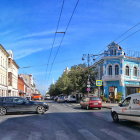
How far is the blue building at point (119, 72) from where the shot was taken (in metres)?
40.3

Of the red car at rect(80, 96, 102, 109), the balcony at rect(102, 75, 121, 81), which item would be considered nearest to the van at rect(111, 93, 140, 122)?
the red car at rect(80, 96, 102, 109)

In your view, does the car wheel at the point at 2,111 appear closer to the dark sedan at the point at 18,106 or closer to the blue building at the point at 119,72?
the dark sedan at the point at 18,106

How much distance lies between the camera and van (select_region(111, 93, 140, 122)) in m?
10.9

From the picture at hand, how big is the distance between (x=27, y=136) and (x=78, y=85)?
32490 millimetres

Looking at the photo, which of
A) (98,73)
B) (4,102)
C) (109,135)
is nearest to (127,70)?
(98,73)

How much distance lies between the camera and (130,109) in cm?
1148

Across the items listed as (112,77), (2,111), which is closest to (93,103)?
(2,111)

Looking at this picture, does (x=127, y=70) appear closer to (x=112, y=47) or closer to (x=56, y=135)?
(x=112, y=47)

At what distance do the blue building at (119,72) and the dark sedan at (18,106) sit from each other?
23.2m

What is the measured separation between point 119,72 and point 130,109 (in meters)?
29.5

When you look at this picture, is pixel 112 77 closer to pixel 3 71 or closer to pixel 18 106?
pixel 3 71

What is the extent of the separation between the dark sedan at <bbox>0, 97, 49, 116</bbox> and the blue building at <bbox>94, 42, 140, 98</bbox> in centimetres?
2325

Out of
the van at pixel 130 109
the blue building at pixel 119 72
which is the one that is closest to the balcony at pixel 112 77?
the blue building at pixel 119 72

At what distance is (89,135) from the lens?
8797 mm
